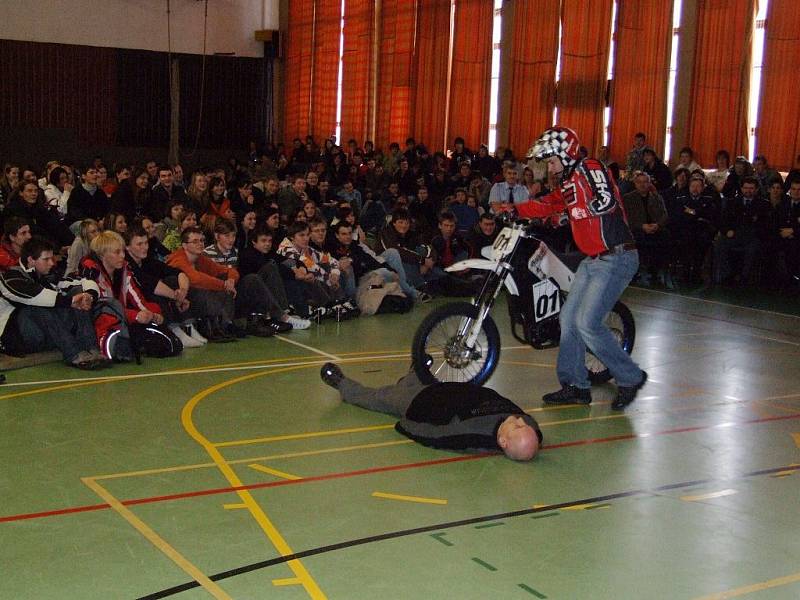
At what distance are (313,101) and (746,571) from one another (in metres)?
24.0

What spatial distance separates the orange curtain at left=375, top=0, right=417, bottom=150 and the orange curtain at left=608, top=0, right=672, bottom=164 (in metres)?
6.44

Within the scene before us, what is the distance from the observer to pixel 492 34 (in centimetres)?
2045

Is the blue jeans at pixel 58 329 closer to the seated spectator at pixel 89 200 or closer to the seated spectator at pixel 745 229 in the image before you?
the seated spectator at pixel 89 200

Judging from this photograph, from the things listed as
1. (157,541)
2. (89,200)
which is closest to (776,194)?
(89,200)

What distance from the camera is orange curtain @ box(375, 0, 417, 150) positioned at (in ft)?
75.2

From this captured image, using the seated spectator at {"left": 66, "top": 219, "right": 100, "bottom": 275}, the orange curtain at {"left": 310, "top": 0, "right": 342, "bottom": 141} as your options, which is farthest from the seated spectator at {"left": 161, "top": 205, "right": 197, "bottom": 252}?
the orange curtain at {"left": 310, "top": 0, "right": 342, "bottom": 141}

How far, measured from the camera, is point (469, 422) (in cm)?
559

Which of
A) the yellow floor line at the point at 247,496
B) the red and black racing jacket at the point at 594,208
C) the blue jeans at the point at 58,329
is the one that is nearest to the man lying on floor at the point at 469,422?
the yellow floor line at the point at 247,496

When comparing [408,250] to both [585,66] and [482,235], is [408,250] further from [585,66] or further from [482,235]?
[585,66]

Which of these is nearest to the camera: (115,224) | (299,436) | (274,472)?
(274,472)

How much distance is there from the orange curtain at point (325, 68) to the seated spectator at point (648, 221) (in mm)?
13600

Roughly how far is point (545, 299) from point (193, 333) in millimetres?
3256

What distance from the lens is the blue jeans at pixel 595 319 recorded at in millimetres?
6715

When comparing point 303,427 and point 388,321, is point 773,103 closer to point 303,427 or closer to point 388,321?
point 388,321
